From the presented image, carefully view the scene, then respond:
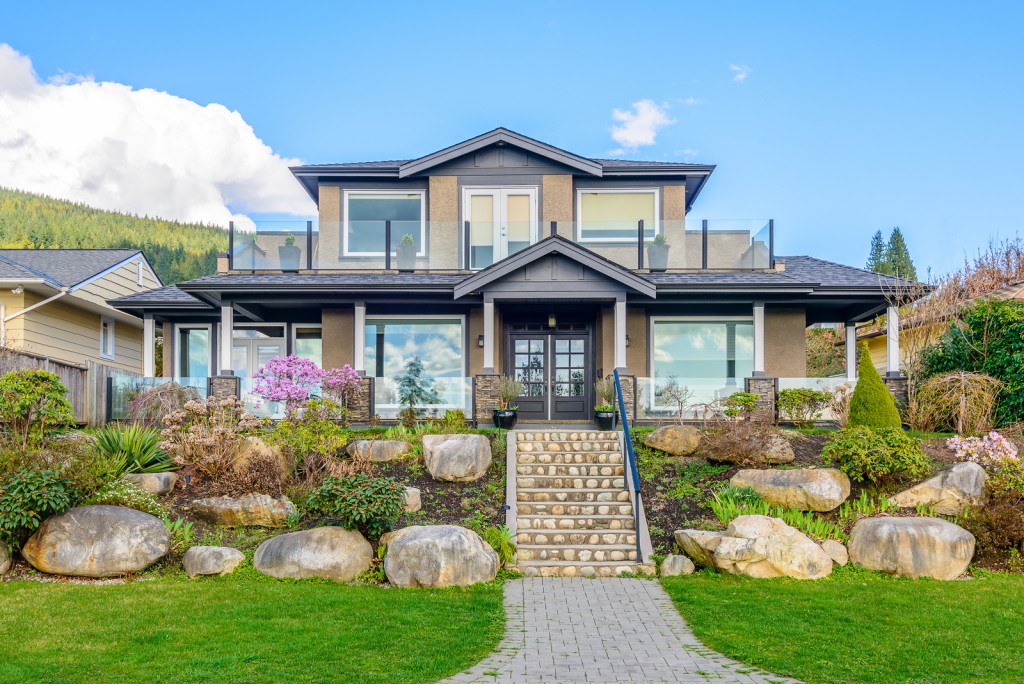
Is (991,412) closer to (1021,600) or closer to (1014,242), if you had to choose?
(1021,600)

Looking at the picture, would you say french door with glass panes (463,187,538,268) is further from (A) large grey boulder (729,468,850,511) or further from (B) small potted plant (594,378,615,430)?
(A) large grey boulder (729,468,850,511)

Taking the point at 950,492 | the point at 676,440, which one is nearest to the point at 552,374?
the point at 676,440

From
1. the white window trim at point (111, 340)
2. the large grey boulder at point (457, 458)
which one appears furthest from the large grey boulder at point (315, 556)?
the white window trim at point (111, 340)

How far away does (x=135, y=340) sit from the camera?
2670cm

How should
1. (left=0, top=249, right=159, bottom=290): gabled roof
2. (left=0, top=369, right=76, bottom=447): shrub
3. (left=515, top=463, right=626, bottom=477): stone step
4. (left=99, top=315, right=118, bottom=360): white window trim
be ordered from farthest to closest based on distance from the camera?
(left=99, top=315, right=118, bottom=360): white window trim < (left=0, top=249, right=159, bottom=290): gabled roof < (left=515, top=463, right=626, bottom=477): stone step < (left=0, top=369, right=76, bottom=447): shrub

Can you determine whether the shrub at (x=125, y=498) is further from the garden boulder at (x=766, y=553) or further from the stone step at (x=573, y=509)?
the garden boulder at (x=766, y=553)

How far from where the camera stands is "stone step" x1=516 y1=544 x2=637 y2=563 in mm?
11344

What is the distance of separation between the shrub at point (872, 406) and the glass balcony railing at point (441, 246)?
5003mm

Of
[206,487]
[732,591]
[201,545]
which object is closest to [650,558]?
[732,591]

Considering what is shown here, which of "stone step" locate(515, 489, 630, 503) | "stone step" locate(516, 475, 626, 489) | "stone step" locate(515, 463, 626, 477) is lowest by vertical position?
"stone step" locate(515, 489, 630, 503)

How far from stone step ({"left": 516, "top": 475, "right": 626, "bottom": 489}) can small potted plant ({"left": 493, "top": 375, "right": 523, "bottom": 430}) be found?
9.06 ft

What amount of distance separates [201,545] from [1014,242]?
79.3 feet

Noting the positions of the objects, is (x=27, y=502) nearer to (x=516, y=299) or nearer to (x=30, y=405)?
(x=30, y=405)

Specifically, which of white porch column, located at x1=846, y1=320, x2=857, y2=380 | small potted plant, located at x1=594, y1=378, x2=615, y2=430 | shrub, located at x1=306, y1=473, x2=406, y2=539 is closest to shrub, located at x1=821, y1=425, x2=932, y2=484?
small potted plant, located at x1=594, y1=378, x2=615, y2=430
